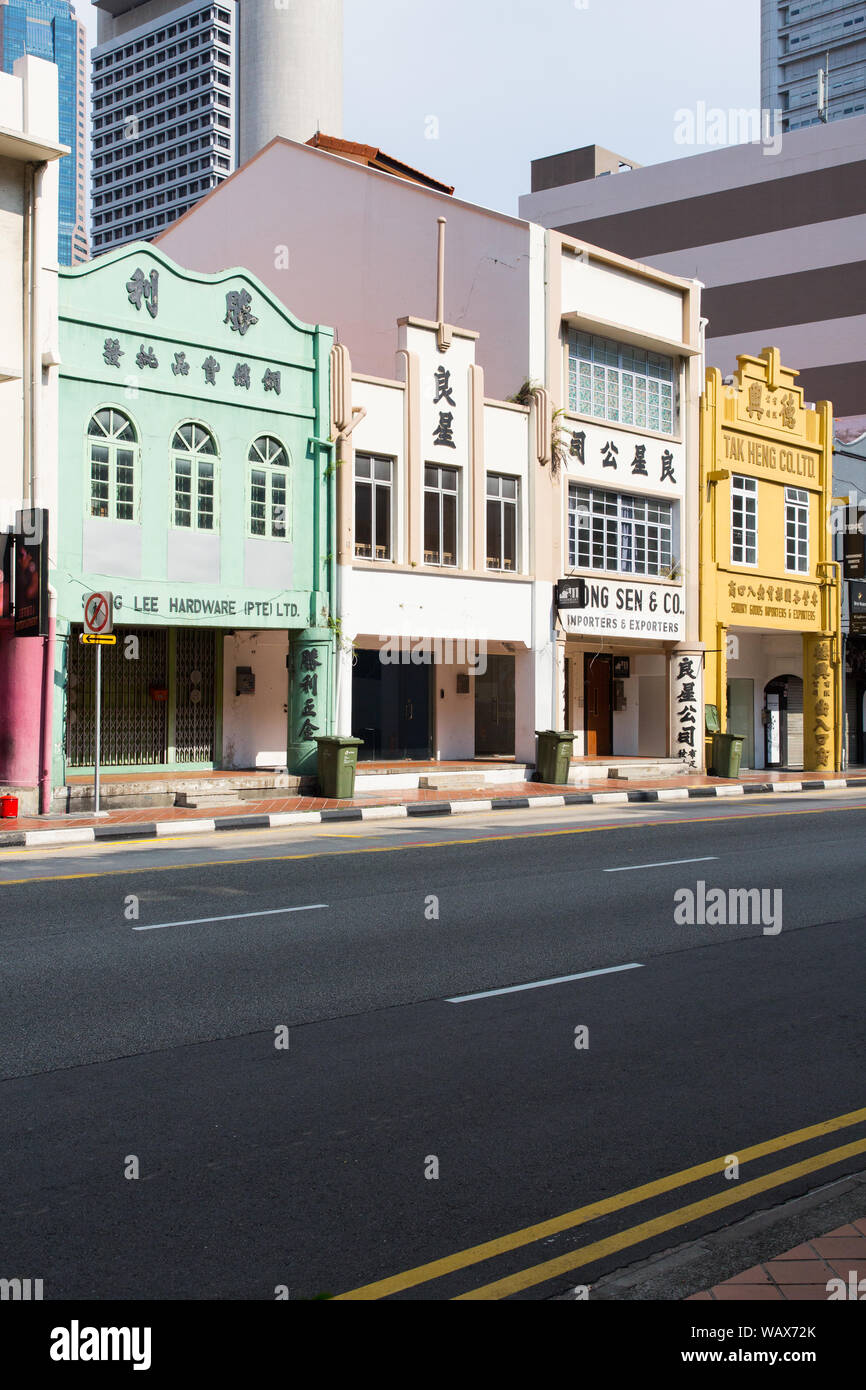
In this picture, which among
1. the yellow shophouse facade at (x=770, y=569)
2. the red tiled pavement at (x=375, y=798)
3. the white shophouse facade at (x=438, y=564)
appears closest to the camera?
the red tiled pavement at (x=375, y=798)

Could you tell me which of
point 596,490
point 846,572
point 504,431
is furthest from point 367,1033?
point 846,572

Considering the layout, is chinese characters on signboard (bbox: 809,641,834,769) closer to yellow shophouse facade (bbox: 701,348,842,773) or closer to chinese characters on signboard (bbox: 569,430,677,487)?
yellow shophouse facade (bbox: 701,348,842,773)

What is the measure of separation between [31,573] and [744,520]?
19.8m

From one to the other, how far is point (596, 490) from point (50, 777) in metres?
14.7

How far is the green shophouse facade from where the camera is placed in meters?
20.6

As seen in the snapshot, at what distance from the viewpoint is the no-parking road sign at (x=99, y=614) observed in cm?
1845

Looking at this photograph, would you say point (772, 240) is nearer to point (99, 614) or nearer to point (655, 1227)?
point (99, 614)

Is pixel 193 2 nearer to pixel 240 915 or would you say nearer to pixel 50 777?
pixel 50 777

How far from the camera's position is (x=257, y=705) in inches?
949

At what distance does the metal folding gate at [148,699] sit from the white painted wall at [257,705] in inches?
11.3

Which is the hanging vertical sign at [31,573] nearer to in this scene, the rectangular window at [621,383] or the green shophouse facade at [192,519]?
the green shophouse facade at [192,519]

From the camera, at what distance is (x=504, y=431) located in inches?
1067

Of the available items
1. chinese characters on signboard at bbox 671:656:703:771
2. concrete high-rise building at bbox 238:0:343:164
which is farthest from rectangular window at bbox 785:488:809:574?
concrete high-rise building at bbox 238:0:343:164

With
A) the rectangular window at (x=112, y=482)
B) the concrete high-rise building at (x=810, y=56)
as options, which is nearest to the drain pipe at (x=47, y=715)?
the rectangular window at (x=112, y=482)
